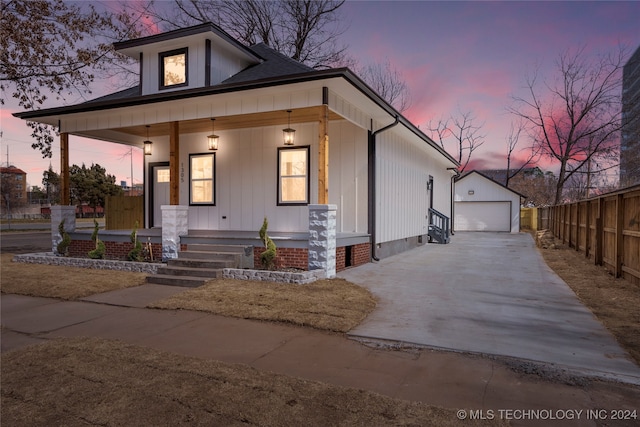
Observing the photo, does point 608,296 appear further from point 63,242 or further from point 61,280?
point 63,242

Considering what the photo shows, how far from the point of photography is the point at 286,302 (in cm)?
561

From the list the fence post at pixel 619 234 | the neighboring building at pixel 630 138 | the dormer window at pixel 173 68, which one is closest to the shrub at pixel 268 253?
the dormer window at pixel 173 68

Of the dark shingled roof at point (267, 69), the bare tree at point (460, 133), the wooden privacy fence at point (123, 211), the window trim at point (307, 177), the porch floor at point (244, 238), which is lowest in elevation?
the porch floor at point (244, 238)

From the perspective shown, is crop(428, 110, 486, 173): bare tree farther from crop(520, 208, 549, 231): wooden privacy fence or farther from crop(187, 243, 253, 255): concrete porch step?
crop(187, 243, 253, 255): concrete porch step

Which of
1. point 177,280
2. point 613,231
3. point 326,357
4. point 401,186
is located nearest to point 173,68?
point 177,280

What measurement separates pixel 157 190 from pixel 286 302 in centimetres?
790

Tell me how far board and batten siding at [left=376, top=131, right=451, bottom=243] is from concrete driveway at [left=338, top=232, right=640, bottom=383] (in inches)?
90.2

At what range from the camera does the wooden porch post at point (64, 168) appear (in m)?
10.1

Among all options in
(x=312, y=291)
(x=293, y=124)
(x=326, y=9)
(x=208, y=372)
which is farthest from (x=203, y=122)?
(x=326, y=9)

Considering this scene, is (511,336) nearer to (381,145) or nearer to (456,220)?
(381,145)

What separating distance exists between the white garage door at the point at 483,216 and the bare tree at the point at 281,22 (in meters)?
12.9

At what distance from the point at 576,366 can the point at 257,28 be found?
21.1m

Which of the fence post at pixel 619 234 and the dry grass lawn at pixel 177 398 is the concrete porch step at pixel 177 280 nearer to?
the dry grass lawn at pixel 177 398

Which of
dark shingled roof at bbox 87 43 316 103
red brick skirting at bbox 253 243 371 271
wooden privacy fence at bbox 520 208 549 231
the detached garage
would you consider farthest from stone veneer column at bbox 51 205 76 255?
wooden privacy fence at bbox 520 208 549 231
